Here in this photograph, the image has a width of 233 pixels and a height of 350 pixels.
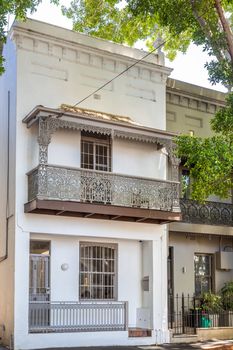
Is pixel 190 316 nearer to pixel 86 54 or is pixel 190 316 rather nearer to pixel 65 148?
pixel 65 148

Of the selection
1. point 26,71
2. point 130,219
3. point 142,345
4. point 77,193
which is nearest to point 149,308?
point 142,345

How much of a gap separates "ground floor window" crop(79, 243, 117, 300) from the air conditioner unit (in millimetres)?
4593

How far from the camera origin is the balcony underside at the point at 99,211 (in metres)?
16.8

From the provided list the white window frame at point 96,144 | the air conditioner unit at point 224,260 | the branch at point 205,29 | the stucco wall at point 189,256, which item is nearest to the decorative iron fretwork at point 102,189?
the white window frame at point 96,144

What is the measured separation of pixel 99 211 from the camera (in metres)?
17.5

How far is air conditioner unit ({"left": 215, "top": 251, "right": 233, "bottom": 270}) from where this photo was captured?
21672 mm

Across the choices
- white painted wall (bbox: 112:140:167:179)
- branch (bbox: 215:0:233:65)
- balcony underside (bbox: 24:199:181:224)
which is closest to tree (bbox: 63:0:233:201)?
branch (bbox: 215:0:233:65)

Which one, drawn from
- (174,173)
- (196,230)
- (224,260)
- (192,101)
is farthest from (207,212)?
(192,101)

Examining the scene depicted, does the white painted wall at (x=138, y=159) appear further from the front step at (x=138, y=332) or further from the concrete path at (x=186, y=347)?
the concrete path at (x=186, y=347)

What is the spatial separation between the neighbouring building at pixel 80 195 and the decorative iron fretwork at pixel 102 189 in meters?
0.03

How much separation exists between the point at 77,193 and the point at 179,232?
197 inches

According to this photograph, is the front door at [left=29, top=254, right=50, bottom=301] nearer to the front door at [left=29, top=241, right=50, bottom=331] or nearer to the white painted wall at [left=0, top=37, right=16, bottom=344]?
the front door at [left=29, top=241, right=50, bottom=331]

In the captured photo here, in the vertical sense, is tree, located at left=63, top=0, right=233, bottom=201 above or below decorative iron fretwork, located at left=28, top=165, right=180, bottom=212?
above

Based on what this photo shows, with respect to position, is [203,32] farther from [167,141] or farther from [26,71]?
[26,71]
